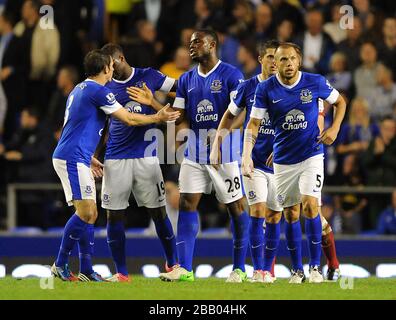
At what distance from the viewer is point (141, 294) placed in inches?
446

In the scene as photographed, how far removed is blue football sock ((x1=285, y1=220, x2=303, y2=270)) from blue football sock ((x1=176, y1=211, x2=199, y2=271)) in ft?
3.19

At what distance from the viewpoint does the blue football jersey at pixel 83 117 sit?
12547 millimetres

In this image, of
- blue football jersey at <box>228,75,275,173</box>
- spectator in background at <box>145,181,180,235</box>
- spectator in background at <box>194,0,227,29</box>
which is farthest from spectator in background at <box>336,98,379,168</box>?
blue football jersey at <box>228,75,275,173</box>

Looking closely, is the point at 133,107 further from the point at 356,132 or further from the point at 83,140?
the point at 356,132

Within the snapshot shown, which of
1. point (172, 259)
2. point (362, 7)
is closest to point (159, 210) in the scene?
point (172, 259)

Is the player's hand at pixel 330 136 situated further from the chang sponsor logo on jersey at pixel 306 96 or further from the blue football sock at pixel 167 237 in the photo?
the blue football sock at pixel 167 237

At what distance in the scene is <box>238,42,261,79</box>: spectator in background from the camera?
18344 millimetres

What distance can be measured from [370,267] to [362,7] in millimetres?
4488

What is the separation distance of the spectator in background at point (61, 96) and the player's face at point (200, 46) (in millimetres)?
5564

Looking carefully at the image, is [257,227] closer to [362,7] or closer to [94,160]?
[94,160]

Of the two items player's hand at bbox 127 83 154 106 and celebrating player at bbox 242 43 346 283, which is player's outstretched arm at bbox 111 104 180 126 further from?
celebrating player at bbox 242 43 346 283

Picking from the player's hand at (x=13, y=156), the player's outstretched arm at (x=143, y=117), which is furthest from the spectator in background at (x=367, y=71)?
the player's outstretched arm at (x=143, y=117)

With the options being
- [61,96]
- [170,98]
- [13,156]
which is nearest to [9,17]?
[61,96]
